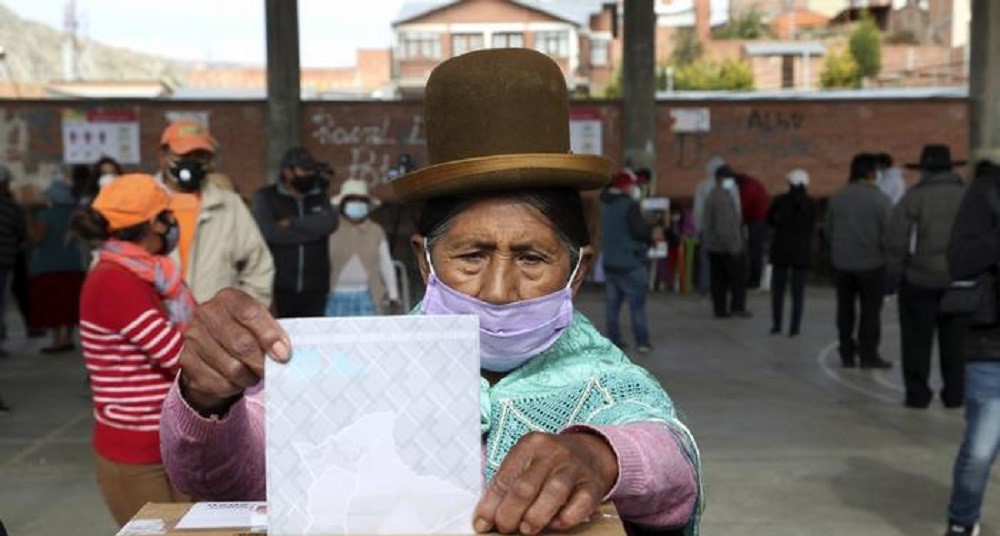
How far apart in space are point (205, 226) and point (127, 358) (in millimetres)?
1620

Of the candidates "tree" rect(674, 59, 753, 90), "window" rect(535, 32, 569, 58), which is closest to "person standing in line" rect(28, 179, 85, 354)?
"window" rect(535, 32, 569, 58)

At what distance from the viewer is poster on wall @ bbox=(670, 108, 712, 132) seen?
1800 centimetres

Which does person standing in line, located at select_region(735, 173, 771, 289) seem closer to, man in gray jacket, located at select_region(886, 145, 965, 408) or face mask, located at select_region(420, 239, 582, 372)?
man in gray jacket, located at select_region(886, 145, 965, 408)

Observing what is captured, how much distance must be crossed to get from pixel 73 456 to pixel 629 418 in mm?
6104

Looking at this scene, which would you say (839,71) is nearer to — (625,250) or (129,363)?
(625,250)

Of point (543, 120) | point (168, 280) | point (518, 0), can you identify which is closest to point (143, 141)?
point (168, 280)

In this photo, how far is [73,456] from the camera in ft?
22.9

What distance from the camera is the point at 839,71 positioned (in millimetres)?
72000

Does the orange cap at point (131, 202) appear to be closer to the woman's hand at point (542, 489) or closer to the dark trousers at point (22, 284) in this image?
the woman's hand at point (542, 489)

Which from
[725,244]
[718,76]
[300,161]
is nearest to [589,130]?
[725,244]

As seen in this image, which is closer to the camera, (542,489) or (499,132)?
(542,489)

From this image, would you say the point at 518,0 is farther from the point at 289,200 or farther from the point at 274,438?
the point at 274,438

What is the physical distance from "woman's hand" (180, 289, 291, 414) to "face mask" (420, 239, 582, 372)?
44 cm

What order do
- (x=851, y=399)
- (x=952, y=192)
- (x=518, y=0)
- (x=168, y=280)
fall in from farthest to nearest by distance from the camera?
(x=518, y=0) → (x=851, y=399) → (x=952, y=192) → (x=168, y=280)
